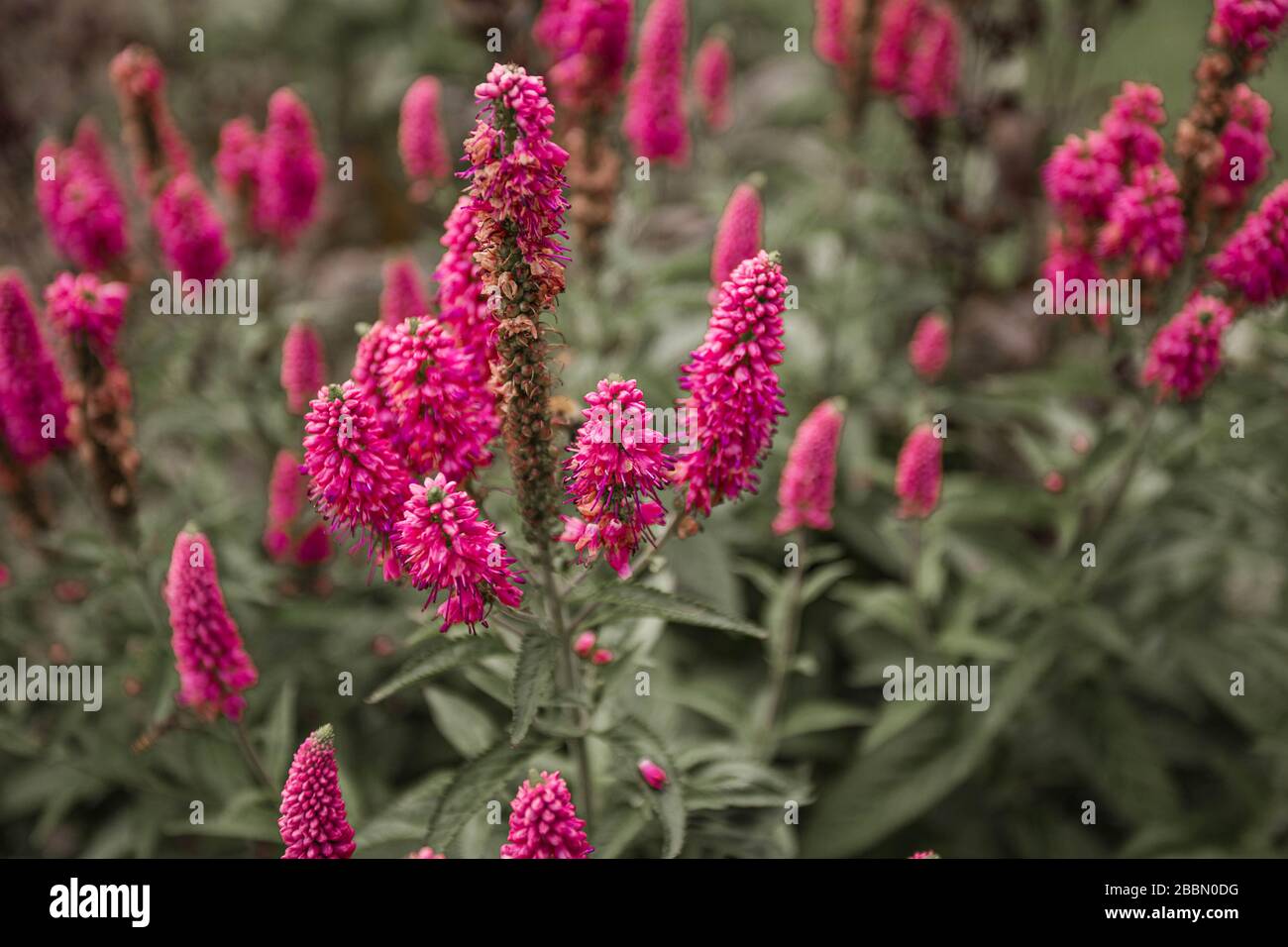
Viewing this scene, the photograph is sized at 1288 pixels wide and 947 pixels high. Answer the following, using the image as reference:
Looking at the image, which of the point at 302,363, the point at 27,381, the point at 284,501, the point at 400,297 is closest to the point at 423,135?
the point at 400,297

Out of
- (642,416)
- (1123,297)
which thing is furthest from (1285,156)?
(642,416)

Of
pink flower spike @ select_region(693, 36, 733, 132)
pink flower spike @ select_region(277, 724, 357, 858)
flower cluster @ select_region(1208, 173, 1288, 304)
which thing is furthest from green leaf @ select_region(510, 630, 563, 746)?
pink flower spike @ select_region(693, 36, 733, 132)

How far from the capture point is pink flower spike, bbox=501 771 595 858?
1712mm

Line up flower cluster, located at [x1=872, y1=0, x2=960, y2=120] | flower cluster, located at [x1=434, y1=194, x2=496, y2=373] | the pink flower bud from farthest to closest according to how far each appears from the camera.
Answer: flower cluster, located at [x1=872, y1=0, x2=960, y2=120] → the pink flower bud → flower cluster, located at [x1=434, y1=194, x2=496, y2=373]

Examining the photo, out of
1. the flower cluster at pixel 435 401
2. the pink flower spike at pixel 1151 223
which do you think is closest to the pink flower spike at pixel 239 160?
the flower cluster at pixel 435 401

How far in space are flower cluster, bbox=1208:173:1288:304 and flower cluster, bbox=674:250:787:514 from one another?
187cm

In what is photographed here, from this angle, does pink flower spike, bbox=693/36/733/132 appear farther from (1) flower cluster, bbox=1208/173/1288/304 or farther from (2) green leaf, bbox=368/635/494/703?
(2) green leaf, bbox=368/635/494/703

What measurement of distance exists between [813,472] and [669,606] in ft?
3.79

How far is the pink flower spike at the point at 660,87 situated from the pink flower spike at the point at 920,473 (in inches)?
67.9

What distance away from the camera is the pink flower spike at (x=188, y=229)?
367 cm

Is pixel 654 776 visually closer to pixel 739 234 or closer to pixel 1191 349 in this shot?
pixel 739 234

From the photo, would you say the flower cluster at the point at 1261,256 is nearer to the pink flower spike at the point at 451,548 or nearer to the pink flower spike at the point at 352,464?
the pink flower spike at the point at 451,548
